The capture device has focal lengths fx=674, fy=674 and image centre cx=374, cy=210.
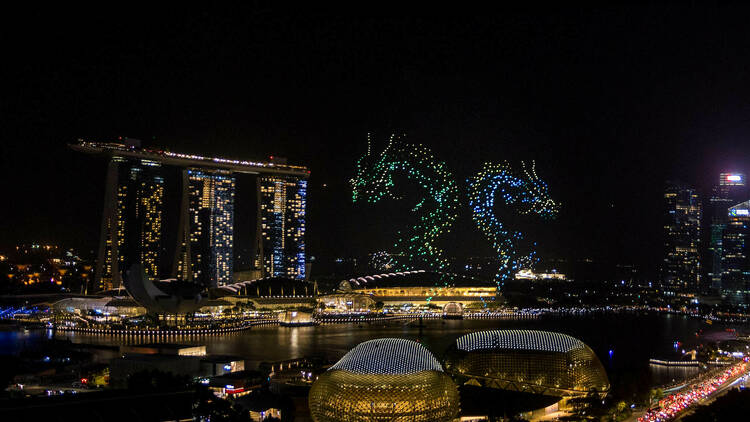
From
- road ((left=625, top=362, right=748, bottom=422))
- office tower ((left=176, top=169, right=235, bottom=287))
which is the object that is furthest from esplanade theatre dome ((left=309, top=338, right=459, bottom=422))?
office tower ((left=176, top=169, right=235, bottom=287))

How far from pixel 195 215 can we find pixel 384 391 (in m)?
48.8


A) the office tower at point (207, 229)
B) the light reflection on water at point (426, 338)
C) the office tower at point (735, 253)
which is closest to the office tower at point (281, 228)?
the office tower at point (207, 229)

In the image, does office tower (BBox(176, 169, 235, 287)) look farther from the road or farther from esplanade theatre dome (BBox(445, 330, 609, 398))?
the road

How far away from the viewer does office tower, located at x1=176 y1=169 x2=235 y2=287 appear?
57.9 metres

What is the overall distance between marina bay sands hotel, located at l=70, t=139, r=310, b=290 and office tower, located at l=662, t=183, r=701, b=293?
44.2 meters

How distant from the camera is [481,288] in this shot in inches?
2261

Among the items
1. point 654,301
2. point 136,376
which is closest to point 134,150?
point 136,376

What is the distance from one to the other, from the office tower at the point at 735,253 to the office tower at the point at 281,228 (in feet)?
140

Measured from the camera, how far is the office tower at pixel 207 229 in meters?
57.9

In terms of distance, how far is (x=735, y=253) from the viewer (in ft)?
229

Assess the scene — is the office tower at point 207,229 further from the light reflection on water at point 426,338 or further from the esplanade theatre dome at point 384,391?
the esplanade theatre dome at point 384,391

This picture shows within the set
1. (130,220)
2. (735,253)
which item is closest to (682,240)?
(735,253)

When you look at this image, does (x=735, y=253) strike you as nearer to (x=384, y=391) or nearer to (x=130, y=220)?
(x=130, y=220)

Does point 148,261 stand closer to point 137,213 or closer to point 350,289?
point 137,213
